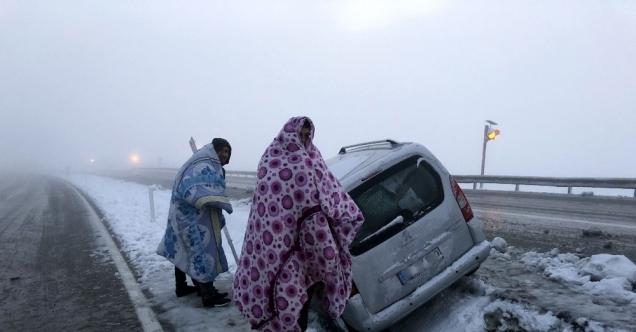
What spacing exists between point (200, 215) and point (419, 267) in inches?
98.7

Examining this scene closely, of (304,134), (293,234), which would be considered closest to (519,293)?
(293,234)

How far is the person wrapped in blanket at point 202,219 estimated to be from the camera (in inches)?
179

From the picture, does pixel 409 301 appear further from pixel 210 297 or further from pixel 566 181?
pixel 566 181

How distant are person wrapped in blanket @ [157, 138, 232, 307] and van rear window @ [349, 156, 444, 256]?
172 centimetres

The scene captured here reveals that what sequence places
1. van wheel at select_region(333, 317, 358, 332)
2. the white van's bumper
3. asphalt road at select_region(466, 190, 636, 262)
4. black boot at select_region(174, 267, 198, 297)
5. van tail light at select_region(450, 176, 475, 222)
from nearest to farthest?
the white van's bumper → van wheel at select_region(333, 317, 358, 332) → van tail light at select_region(450, 176, 475, 222) → black boot at select_region(174, 267, 198, 297) → asphalt road at select_region(466, 190, 636, 262)

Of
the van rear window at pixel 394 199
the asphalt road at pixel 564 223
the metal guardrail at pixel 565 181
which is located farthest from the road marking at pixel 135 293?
the metal guardrail at pixel 565 181

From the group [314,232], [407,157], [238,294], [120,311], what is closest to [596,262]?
[407,157]

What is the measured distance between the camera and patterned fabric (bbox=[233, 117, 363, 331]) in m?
2.70

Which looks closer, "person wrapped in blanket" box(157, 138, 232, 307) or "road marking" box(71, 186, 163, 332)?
"road marking" box(71, 186, 163, 332)

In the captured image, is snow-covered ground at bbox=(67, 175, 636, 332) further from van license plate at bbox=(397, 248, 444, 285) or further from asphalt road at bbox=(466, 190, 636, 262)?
asphalt road at bbox=(466, 190, 636, 262)

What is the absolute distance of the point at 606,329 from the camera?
314cm

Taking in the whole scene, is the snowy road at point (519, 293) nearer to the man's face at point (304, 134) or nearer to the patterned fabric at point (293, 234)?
the patterned fabric at point (293, 234)

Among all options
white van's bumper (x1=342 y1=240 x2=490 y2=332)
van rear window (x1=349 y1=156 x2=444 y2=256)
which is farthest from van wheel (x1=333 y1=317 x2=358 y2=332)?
van rear window (x1=349 y1=156 x2=444 y2=256)

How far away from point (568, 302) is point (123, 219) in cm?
1110
